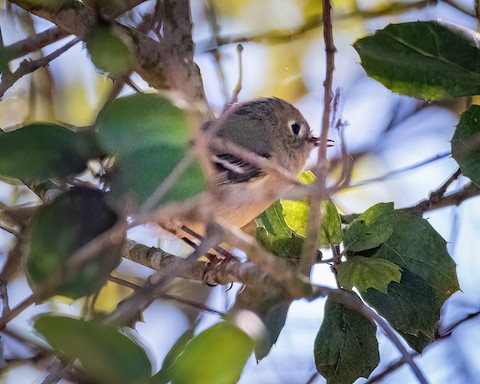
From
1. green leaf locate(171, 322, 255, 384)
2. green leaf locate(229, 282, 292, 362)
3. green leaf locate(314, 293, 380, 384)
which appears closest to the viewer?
green leaf locate(171, 322, 255, 384)

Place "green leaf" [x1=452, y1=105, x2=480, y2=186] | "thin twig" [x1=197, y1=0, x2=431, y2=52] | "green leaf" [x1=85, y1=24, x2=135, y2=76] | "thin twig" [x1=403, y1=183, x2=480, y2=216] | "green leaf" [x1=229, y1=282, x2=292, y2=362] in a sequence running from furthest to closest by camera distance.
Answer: "thin twig" [x1=197, y1=0, x2=431, y2=52] → "thin twig" [x1=403, y1=183, x2=480, y2=216] → "green leaf" [x1=452, y1=105, x2=480, y2=186] → "green leaf" [x1=85, y1=24, x2=135, y2=76] → "green leaf" [x1=229, y1=282, x2=292, y2=362]

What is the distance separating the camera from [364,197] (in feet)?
5.71

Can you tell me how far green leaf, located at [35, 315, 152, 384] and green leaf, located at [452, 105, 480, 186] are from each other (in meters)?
0.51

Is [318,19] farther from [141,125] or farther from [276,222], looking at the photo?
[141,125]

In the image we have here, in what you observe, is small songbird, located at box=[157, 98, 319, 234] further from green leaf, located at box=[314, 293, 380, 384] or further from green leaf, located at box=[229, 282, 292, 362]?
green leaf, located at box=[229, 282, 292, 362]

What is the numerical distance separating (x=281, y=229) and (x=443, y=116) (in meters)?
0.81

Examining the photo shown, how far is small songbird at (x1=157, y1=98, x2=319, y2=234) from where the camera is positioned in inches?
52.7

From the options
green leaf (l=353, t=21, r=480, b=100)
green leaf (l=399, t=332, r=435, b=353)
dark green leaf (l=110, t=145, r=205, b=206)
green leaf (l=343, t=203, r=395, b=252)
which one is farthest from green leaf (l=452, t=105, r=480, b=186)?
dark green leaf (l=110, t=145, r=205, b=206)

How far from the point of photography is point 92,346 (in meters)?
0.48

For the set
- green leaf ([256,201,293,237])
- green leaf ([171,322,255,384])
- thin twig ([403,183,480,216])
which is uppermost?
thin twig ([403,183,480,216])

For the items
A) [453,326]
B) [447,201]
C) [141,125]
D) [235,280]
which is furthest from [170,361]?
[453,326]

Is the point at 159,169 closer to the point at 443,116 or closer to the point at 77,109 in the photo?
the point at 77,109

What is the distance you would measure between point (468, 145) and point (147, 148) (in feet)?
1.37

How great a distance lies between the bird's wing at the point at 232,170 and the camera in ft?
4.50
